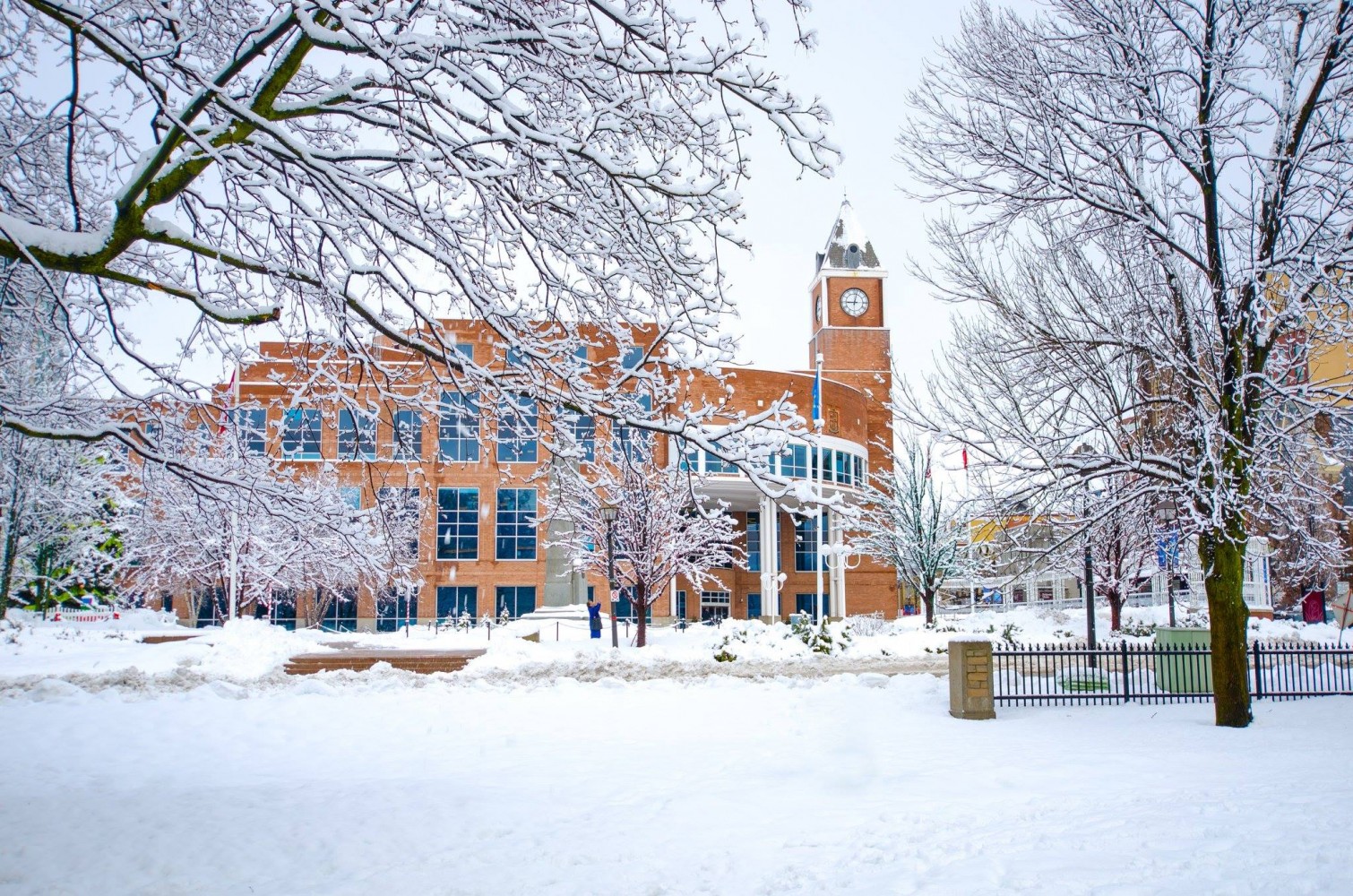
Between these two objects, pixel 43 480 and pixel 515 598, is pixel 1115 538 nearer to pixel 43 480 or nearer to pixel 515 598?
Result: pixel 43 480

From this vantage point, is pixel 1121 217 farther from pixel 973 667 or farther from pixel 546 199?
pixel 546 199

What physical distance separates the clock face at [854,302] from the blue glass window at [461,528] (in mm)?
30553

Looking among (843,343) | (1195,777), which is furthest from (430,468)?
(1195,777)

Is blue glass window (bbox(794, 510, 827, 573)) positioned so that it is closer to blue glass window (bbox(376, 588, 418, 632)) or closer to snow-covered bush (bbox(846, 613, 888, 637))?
snow-covered bush (bbox(846, 613, 888, 637))

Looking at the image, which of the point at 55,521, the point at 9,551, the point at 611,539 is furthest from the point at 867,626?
the point at 55,521

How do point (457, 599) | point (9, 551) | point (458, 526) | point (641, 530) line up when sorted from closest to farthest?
point (9, 551) < point (641, 530) < point (457, 599) < point (458, 526)

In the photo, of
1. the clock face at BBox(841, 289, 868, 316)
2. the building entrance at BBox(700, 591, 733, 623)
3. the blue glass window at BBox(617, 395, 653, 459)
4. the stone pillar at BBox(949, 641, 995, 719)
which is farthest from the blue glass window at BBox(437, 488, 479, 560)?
the blue glass window at BBox(617, 395, 653, 459)

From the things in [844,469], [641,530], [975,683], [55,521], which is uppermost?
[844,469]

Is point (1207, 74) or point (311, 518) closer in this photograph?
point (311, 518)

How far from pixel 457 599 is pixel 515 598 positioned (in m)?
2.68

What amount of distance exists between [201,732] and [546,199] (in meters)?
8.46

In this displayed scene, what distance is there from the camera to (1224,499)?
11.2m

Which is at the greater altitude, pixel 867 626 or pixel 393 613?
pixel 393 613

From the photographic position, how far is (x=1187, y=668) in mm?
15922
